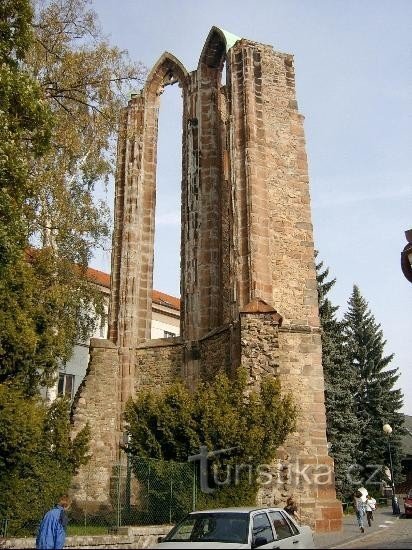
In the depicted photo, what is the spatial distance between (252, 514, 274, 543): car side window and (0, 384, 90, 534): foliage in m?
5.04

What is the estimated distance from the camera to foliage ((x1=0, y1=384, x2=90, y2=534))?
1027 centimetres

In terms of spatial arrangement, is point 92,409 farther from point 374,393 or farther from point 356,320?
point 356,320

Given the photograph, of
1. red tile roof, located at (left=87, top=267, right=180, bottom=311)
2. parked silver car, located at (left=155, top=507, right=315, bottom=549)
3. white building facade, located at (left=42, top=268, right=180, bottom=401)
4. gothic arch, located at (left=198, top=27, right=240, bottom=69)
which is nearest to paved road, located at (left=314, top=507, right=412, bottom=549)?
parked silver car, located at (left=155, top=507, right=315, bottom=549)

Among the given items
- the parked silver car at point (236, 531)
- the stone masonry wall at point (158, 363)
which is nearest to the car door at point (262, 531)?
the parked silver car at point (236, 531)

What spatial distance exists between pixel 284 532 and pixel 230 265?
9.46m

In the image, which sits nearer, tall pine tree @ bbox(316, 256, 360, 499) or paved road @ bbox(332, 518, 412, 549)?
paved road @ bbox(332, 518, 412, 549)

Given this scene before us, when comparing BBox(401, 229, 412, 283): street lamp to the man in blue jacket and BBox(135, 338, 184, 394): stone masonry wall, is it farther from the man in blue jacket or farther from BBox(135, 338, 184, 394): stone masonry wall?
BBox(135, 338, 184, 394): stone masonry wall

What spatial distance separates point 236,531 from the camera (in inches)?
261

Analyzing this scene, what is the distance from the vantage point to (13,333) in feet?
37.9

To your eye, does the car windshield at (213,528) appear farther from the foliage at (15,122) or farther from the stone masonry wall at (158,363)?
the stone masonry wall at (158,363)

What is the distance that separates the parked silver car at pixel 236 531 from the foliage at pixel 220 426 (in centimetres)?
504

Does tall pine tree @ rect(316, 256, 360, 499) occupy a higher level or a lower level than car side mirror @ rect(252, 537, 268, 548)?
higher

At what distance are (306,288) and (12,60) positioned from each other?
920 cm

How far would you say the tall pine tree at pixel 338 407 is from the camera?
82.1 ft
